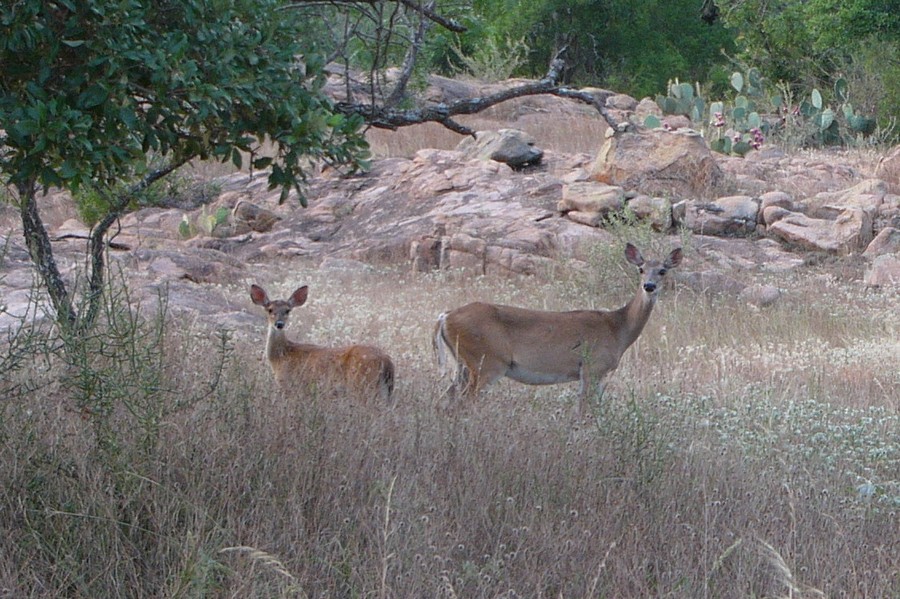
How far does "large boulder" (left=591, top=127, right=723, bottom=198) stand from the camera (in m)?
17.6

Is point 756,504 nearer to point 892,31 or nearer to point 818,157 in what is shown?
point 818,157

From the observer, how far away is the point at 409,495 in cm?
505

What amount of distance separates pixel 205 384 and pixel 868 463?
3.66 m

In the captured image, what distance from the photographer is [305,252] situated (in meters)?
17.6

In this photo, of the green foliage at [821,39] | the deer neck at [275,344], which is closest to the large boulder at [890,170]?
Answer: the green foliage at [821,39]

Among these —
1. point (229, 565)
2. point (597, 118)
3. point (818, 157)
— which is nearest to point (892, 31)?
point (818, 157)

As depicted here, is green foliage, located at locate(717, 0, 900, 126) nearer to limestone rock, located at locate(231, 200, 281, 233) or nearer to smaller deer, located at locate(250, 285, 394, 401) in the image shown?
limestone rock, located at locate(231, 200, 281, 233)

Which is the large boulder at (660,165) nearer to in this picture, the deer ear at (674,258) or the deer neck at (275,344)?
the deer ear at (674,258)

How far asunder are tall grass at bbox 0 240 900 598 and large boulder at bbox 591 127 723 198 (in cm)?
1050

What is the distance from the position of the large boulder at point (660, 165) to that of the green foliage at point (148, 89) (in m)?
13.2

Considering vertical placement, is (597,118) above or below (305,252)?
above

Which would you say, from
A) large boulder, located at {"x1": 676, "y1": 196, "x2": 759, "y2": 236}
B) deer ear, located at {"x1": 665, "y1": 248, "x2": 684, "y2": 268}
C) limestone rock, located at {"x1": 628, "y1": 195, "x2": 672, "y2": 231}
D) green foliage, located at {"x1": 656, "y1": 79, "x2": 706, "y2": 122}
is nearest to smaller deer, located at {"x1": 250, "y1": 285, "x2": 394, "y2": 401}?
deer ear, located at {"x1": 665, "y1": 248, "x2": 684, "y2": 268}

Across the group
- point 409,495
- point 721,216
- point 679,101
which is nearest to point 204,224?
point 721,216

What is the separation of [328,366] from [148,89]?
385 cm
